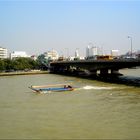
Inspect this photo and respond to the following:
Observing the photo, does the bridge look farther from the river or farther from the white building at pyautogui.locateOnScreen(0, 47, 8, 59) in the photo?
the white building at pyautogui.locateOnScreen(0, 47, 8, 59)

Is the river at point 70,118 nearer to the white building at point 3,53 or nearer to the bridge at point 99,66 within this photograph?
the bridge at point 99,66

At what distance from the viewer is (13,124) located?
19562mm

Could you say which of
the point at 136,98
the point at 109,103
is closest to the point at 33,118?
the point at 109,103

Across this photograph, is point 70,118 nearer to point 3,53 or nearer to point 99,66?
point 99,66

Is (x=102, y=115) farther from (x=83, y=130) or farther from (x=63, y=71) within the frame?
(x=63, y=71)

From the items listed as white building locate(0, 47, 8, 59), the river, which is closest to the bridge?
the river

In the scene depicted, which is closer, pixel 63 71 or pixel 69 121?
pixel 69 121

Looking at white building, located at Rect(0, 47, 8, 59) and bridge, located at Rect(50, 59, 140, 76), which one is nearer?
bridge, located at Rect(50, 59, 140, 76)

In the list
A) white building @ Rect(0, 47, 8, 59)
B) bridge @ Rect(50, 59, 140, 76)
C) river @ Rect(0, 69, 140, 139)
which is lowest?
river @ Rect(0, 69, 140, 139)

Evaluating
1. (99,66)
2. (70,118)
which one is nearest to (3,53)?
(99,66)

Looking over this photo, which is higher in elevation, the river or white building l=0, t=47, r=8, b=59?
white building l=0, t=47, r=8, b=59

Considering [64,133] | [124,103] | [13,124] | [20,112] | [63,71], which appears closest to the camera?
[64,133]

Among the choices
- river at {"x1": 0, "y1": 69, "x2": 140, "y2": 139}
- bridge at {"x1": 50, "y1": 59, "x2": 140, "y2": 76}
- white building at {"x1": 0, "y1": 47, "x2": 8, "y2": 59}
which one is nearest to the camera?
river at {"x1": 0, "y1": 69, "x2": 140, "y2": 139}

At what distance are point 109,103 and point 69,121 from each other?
776 cm
